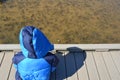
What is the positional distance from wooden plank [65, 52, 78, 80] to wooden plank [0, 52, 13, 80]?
3.33 ft

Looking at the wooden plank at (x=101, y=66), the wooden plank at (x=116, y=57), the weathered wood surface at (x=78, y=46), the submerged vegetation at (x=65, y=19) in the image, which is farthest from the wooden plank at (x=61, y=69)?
the submerged vegetation at (x=65, y=19)

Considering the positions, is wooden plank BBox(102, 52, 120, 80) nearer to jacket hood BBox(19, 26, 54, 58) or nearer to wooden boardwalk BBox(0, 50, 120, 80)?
wooden boardwalk BBox(0, 50, 120, 80)

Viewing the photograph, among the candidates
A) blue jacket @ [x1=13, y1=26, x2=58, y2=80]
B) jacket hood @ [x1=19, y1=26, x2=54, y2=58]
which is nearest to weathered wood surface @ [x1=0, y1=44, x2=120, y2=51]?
blue jacket @ [x1=13, y1=26, x2=58, y2=80]

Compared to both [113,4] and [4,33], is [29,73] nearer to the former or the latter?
[4,33]

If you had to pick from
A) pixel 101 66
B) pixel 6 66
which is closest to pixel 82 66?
pixel 101 66

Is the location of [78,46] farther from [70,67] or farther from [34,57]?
[34,57]

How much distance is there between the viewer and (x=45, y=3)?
25.0 ft

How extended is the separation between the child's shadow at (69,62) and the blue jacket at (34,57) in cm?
40

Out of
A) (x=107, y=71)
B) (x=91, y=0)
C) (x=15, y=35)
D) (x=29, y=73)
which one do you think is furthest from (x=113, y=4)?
(x=29, y=73)

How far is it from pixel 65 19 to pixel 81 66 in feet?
8.63

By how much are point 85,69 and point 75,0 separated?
12.7 ft

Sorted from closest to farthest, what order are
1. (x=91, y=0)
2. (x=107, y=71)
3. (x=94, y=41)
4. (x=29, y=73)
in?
(x=29, y=73), (x=107, y=71), (x=94, y=41), (x=91, y=0)

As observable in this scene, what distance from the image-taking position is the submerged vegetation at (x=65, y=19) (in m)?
6.18

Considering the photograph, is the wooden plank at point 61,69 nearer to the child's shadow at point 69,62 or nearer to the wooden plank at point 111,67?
the child's shadow at point 69,62
